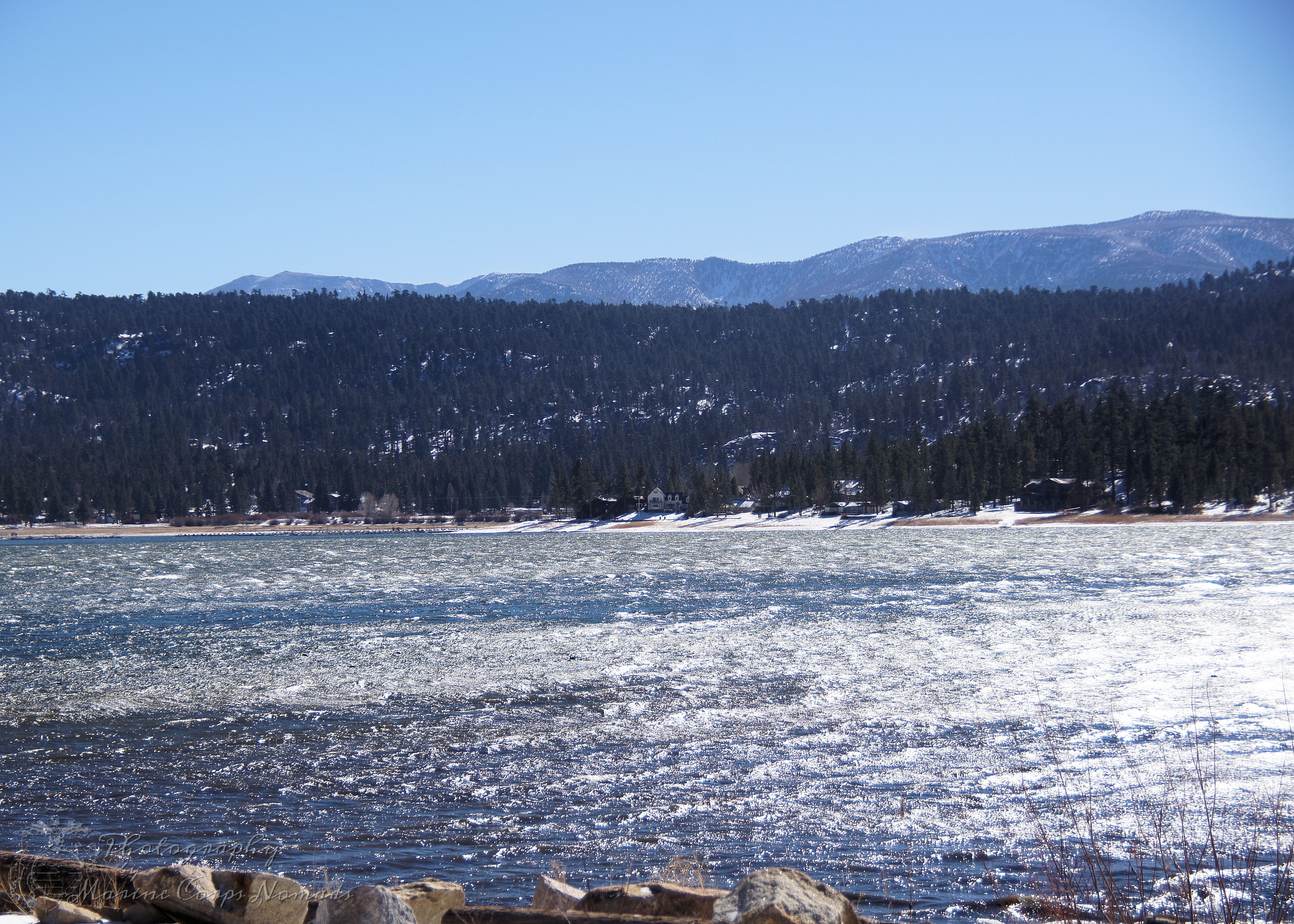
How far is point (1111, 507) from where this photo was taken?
128250 mm

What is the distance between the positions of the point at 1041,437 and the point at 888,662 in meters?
136

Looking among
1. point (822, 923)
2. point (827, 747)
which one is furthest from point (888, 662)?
point (822, 923)

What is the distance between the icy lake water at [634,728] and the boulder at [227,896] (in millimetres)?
3008

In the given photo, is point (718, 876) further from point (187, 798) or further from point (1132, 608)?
point (1132, 608)

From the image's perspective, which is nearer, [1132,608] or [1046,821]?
[1046,821]

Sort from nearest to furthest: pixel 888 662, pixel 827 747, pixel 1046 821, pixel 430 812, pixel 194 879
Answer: pixel 194 879
pixel 1046 821
pixel 430 812
pixel 827 747
pixel 888 662

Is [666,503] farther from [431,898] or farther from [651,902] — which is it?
[431,898]

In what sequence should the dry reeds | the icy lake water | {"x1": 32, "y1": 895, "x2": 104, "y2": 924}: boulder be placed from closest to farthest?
1. {"x1": 32, "y1": 895, "x2": 104, "y2": 924}: boulder
2. the dry reeds
3. the icy lake water

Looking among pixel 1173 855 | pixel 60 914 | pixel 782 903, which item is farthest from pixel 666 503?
pixel 782 903

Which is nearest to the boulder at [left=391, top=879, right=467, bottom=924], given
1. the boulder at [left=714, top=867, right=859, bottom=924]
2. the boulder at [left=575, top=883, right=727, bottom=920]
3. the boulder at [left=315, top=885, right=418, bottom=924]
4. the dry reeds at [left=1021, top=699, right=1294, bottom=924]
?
the boulder at [left=315, top=885, right=418, bottom=924]

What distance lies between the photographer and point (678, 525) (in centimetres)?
15488

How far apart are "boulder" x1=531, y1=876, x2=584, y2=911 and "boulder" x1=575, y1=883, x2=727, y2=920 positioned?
8 centimetres

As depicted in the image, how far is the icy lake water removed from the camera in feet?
41.6

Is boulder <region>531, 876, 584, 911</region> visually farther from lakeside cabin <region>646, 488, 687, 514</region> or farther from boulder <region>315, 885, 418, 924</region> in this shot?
lakeside cabin <region>646, 488, 687, 514</region>
